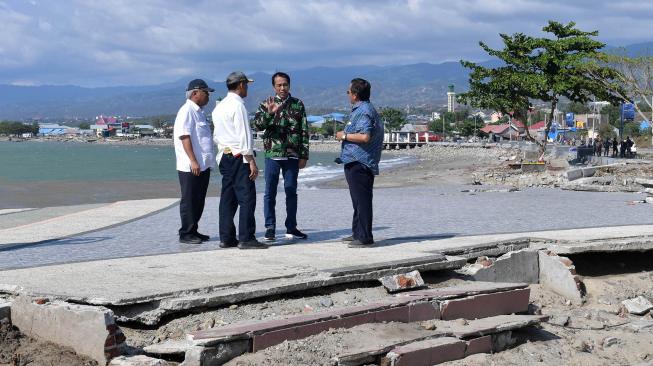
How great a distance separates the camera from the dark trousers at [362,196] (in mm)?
7781

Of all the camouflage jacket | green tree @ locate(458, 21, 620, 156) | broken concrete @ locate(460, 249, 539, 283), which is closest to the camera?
broken concrete @ locate(460, 249, 539, 283)

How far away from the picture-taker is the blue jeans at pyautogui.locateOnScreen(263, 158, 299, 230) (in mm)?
8508

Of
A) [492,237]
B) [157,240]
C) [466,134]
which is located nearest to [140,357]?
[157,240]

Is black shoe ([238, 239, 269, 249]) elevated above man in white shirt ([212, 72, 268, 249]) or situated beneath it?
situated beneath

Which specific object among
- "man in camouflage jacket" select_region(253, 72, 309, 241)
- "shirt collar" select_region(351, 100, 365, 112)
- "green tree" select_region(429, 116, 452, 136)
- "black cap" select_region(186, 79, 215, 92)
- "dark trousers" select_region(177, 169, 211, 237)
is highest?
"black cap" select_region(186, 79, 215, 92)

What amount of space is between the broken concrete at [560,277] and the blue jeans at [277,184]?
2.57m

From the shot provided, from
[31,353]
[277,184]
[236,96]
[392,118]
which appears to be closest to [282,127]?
[277,184]

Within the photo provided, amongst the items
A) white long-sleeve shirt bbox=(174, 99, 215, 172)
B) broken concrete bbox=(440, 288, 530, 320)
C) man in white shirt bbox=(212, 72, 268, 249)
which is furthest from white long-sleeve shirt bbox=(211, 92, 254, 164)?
broken concrete bbox=(440, 288, 530, 320)

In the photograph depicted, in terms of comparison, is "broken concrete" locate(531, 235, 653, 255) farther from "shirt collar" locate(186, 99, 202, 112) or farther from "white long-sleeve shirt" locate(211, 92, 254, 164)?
"shirt collar" locate(186, 99, 202, 112)

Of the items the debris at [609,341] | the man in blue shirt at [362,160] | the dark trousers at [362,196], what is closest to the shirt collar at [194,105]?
the man in blue shirt at [362,160]

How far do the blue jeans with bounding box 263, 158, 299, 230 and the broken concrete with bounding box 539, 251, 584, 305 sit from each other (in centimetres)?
257

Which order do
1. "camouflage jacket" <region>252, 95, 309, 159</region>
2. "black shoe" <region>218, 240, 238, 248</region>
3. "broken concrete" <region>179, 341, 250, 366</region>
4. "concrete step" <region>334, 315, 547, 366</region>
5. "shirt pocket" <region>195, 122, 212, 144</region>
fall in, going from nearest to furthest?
"broken concrete" <region>179, 341, 250, 366</region> < "concrete step" <region>334, 315, 547, 366</region> < "black shoe" <region>218, 240, 238, 248</region> < "shirt pocket" <region>195, 122, 212, 144</region> < "camouflage jacket" <region>252, 95, 309, 159</region>

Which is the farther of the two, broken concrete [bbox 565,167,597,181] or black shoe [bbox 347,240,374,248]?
broken concrete [bbox 565,167,597,181]

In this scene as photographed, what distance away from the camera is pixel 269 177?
8602mm
